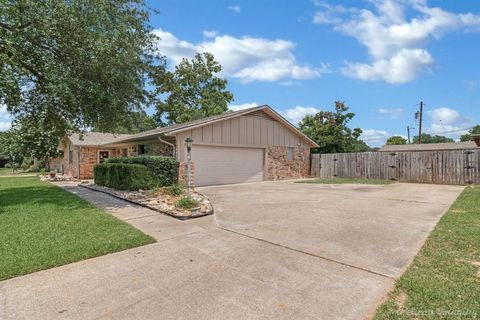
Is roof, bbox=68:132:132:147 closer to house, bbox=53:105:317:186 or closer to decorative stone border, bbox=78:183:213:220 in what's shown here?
house, bbox=53:105:317:186

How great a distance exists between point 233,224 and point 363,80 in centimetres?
1549

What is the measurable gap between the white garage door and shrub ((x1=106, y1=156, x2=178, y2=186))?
1.89 meters

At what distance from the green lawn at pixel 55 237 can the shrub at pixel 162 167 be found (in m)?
3.68

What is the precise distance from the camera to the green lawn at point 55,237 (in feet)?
13.0

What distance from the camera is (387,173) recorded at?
635 inches

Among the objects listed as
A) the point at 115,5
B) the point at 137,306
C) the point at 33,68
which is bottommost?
the point at 137,306

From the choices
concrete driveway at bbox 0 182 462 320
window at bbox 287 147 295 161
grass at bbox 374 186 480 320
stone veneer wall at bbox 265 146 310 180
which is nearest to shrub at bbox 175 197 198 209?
concrete driveway at bbox 0 182 462 320

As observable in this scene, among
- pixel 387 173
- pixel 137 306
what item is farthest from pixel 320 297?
pixel 387 173

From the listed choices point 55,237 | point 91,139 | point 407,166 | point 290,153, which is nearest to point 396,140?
point 407,166

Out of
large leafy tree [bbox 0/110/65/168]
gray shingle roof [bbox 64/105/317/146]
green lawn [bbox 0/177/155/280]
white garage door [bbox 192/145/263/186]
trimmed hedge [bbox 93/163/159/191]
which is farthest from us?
large leafy tree [bbox 0/110/65/168]

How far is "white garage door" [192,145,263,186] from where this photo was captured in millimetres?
13844

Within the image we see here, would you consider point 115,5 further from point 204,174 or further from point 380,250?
point 380,250

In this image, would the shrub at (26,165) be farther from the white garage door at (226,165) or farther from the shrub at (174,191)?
the shrub at (174,191)

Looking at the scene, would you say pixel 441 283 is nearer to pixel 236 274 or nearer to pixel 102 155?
pixel 236 274
